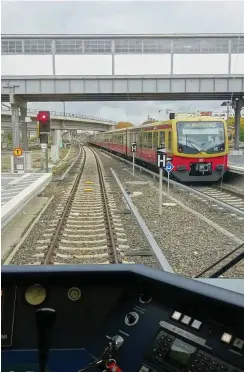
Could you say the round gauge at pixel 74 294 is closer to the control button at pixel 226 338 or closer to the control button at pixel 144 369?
the control button at pixel 144 369

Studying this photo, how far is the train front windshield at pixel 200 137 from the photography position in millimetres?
17203

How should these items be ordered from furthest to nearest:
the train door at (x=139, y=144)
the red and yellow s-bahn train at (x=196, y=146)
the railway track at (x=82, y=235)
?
the train door at (x=139, y=144) < the red and yellow s-bahn train at (x=196, y=146) < the railway track at (x=82, y=235)

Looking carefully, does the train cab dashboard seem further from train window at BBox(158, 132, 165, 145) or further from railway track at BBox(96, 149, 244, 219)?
train window at BBox(158, 132, 165, 145)

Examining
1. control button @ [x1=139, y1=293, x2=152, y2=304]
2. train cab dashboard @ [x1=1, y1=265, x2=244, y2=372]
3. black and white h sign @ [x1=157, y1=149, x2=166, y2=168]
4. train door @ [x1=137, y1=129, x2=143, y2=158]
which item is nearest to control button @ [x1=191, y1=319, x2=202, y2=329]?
train cab dashboard @ [x1=1, y1=265, x2=244, y2=372]

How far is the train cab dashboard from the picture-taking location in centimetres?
192

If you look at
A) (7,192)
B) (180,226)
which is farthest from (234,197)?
(7,192)

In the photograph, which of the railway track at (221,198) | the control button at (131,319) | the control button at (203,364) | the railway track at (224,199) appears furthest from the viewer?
the railway track at (221,198)

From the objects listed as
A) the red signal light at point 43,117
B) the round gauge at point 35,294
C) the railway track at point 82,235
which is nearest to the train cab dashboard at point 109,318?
the round gauge at point 35,294

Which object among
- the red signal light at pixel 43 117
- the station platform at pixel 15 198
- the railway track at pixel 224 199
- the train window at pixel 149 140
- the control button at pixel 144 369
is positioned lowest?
the railway track at pixel 224 199

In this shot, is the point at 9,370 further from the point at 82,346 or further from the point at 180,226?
the point at 180,226

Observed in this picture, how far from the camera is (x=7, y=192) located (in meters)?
13.5

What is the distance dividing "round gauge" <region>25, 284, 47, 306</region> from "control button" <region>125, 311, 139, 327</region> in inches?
16.9

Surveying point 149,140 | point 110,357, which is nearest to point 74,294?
point 110,357

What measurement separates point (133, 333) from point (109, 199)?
11.7 m
